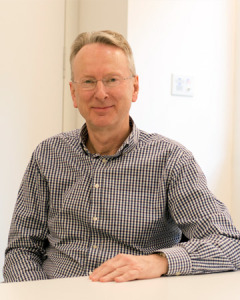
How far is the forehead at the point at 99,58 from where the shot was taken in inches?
56.6

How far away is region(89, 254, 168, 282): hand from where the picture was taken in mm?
1017

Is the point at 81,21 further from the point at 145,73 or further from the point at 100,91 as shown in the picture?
the point at 100,91

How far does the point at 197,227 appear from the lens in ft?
4.28

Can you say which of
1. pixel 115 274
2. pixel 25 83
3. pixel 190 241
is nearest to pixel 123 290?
pixel 115 274

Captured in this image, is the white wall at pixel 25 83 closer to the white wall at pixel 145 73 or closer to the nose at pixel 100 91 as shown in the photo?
the white wall at pixel 145 73

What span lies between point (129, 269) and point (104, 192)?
0.40 meters

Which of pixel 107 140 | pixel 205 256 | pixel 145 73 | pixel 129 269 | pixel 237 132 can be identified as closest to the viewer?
pixel 129 269

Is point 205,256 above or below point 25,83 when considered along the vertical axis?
below

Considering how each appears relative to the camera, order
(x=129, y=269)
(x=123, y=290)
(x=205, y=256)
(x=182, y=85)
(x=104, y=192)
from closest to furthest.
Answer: (x=123, y=290)
(x=129, y=269)
(x=205, y=256)
(x=104, y=192)
(x=182, y=85)

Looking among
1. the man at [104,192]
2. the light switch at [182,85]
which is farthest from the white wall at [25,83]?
the man at [104,192]

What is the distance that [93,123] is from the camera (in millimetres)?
1485

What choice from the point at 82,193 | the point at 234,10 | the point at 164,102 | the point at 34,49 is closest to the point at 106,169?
the point at 82,193

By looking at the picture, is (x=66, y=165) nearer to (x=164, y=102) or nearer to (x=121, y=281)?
(x=121, y=281)

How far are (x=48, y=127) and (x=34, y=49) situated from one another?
43 cm
